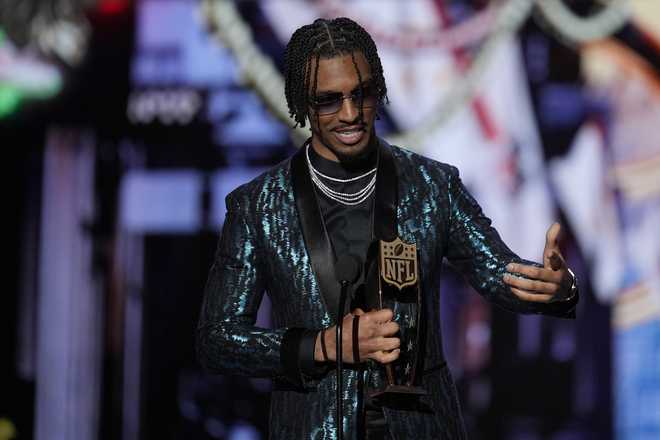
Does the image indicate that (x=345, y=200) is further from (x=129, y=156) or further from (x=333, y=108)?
(x=129, y=156)

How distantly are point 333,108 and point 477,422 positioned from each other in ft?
9.99

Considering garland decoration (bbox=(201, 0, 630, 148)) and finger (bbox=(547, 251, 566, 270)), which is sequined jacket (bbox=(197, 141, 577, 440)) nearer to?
finger (bbox=(547, 251, 566, 270))

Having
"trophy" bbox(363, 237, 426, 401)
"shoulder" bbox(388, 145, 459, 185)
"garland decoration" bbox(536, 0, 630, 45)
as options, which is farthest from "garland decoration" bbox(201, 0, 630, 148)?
"trophy" bbox(363, 237, 426, 401)

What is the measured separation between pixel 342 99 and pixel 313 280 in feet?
1.11

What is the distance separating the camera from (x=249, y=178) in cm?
484

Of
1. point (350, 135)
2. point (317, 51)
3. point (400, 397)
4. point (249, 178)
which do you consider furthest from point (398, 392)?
point (249, 178)

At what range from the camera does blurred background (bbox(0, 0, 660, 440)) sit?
4.78 m

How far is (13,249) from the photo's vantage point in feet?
16.2

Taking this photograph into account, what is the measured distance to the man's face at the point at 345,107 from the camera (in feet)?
6.61

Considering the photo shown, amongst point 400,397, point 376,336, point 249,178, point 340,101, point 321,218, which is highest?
point 249,178

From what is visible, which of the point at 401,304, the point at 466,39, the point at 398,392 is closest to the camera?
the point at 398,392

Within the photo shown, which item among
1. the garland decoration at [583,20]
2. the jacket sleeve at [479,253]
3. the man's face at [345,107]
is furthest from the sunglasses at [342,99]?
the garland decoration at [583,20]

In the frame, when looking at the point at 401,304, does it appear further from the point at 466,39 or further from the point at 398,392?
the point at 466,39

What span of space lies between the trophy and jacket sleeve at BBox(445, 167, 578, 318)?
172mm
